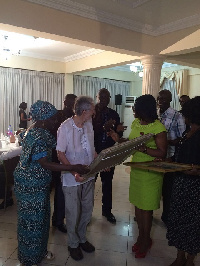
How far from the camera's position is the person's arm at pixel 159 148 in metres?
2.00

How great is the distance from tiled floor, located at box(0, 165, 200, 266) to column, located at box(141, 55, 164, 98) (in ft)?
8.34

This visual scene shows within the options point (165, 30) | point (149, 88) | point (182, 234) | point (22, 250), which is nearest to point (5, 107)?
point (149, 88)

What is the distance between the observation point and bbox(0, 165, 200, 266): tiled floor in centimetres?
228

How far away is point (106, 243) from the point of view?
2.60 m

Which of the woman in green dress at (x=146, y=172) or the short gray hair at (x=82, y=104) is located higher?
the short gray hair at (x=82, y=104)

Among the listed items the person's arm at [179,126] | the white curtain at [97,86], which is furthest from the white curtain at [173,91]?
the person's arm at [179,126]

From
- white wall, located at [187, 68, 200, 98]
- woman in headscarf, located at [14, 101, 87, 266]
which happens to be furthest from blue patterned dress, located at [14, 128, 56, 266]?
white wall, located at [187, 68, 200, 98]

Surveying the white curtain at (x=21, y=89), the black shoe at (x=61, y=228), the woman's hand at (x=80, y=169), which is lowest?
the black shoe at (x=61, y=228)

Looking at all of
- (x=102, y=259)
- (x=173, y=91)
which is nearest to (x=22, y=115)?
(x=173, y=91)

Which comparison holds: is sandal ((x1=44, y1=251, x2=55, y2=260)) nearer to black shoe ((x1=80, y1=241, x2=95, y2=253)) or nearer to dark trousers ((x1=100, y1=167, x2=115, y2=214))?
black shoe ((x1=80, y1=241, x2=95, y2=253))

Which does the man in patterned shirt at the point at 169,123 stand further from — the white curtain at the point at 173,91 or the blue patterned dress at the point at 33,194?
the white curtain at the point at 173,91

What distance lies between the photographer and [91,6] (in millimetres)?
3721

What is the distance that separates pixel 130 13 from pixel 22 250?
11.9ft

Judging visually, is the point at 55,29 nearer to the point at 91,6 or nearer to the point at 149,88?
the point at 91,6
